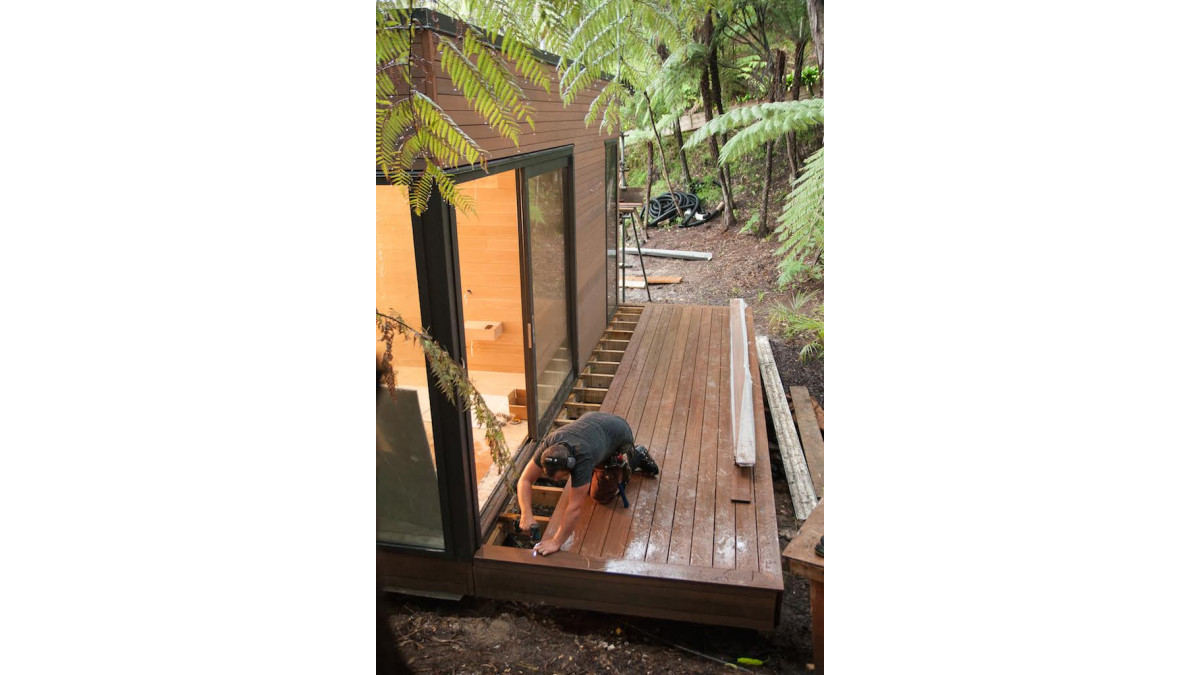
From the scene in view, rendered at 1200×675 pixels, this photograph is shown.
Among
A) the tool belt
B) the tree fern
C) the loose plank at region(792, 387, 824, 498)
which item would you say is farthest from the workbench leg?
the tree fern

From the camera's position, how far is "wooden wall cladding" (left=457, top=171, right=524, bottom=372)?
438cm

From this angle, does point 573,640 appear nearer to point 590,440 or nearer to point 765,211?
point 590,440

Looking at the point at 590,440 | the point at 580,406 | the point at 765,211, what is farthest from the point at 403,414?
the point at 765,211

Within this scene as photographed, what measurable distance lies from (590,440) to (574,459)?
21 centimetres

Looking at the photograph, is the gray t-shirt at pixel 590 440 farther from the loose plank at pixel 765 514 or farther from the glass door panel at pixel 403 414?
the loose plank at pixel 765 514

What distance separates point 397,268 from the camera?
2953 millimetres

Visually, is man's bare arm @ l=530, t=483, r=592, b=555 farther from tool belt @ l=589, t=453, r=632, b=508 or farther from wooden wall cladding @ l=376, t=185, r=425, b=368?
wooden wall cladding @ l=376, t=185, r=425, b=368

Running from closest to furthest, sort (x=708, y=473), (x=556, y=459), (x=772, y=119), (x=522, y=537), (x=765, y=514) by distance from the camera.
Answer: (x=556, y=459) → (x=765, y=514) → (x=522, y=537) → (x=708, y=473) → (x=772, y=119)

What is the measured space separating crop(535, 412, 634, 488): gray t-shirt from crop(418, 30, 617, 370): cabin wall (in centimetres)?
141

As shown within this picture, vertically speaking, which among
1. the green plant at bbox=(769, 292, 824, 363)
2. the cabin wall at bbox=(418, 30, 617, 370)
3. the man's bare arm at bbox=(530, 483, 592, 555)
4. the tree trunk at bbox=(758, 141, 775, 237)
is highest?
the tree trunk at bbox=(758, 141, 775, 237)

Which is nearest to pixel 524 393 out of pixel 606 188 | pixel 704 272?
pixel 606 188

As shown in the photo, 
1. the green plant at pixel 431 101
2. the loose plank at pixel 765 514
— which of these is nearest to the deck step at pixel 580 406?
the loose plank at pixel 765 514
